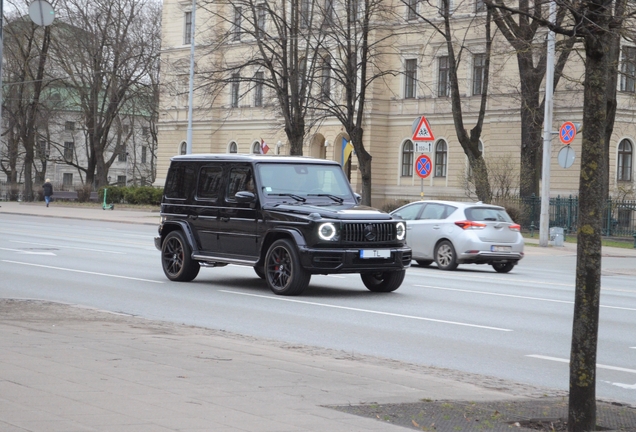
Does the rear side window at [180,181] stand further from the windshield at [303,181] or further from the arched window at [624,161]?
the arched window at [624,161]

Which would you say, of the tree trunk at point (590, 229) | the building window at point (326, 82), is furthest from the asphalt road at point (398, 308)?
the building window at point (326, 82)

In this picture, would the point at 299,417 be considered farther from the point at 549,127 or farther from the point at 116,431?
the point at 549,127

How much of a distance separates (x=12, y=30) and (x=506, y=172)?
38.8 m

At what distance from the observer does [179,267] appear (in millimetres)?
16922

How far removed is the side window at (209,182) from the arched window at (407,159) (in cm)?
4431

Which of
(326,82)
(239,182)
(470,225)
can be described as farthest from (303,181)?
(326,82)

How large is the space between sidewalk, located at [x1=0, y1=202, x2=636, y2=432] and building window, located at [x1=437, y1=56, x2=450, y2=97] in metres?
48.7

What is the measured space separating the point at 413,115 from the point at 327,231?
46048mm

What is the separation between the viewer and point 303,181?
1614 centimetres

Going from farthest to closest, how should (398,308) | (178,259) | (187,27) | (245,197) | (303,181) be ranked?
(187,27) < (178,259) < (303,181) < (245,197) < (398,308)

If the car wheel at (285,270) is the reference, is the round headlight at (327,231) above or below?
above

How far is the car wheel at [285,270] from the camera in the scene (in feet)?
48.4

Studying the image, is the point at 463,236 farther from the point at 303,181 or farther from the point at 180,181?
the point at 180,181

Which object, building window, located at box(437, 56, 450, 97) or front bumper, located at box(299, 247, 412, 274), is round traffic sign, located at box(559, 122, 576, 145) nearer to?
front bumper, located at box(299, 247, 412, 274)
